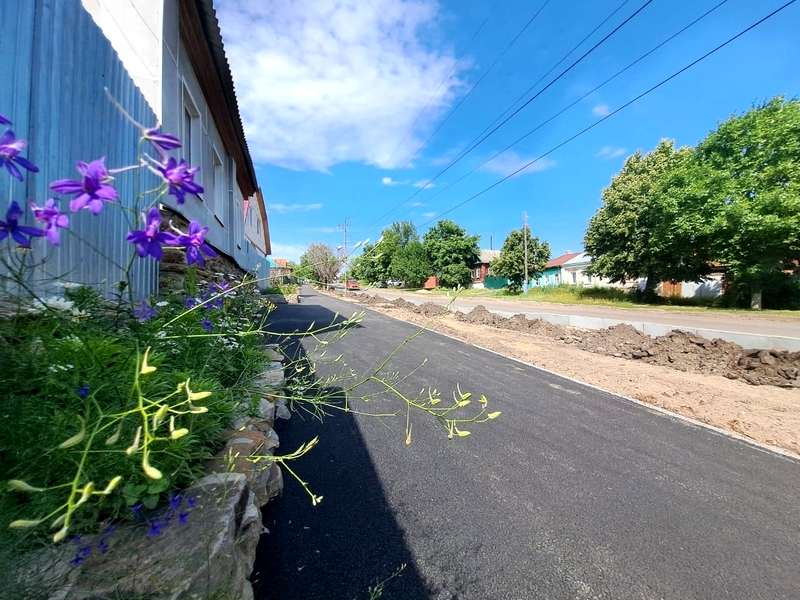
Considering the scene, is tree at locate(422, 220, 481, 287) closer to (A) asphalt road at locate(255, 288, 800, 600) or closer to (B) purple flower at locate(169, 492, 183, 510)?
(A) asphalt road at locate(255, 288, 800, 600)

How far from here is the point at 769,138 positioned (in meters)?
18.1

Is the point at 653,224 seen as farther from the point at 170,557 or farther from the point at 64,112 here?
the point at 170,557

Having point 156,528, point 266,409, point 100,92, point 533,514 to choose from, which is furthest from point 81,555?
point 100,92

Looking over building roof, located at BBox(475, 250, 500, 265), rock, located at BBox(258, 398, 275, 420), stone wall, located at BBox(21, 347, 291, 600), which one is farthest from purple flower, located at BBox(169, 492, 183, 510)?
building roof, located at BBox(475, 250, 500, 265)

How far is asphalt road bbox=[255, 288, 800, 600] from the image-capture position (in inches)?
74.9

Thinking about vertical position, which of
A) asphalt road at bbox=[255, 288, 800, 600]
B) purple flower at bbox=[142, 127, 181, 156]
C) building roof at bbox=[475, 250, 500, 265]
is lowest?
asphalt road at bbox=[255, 288, 800, 600]

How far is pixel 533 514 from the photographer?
2.44 m

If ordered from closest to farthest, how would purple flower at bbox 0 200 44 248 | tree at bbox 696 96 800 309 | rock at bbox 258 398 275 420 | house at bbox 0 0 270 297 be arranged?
purple flower at bbox 0 200 44 248 < house at bbox 0 0 270 297 < rock at bbox 258 398 275 420 < tree at bbox 696 96 800 309

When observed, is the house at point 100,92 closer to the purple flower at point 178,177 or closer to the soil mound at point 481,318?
the purple flower at point 178,177

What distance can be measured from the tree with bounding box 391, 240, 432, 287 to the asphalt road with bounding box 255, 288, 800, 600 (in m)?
51.1

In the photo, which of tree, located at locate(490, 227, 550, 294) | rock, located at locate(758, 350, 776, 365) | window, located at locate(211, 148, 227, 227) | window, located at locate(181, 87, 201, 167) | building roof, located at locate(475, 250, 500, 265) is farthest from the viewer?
building roof, located at locate(475, 250, 500, 265)

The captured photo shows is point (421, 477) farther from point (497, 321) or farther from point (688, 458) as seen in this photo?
point (497, 321)

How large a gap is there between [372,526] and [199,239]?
1991 mm

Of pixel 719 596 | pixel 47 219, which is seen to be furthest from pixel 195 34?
pixel 719 596
